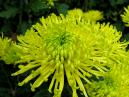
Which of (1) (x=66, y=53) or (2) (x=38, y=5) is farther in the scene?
(2) (x=38, y=5)

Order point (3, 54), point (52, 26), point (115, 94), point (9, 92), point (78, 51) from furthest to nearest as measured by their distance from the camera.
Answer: point (9, 92), point (3, 54), point (115, 94), point (52, 26), point (78, 51)

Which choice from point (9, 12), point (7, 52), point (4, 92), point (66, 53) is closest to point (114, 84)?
point (66, 53)

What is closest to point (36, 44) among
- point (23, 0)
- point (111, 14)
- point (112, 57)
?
point (112, 57)

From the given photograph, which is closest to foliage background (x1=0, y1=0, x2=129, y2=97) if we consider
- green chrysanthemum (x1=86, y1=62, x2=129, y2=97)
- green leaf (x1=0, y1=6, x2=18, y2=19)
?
green leaf (x1=0, y1=6, x2=18, y2=19)

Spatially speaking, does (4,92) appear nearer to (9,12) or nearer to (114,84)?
(9,12)

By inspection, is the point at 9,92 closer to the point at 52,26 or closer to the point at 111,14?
the point at 52,26
